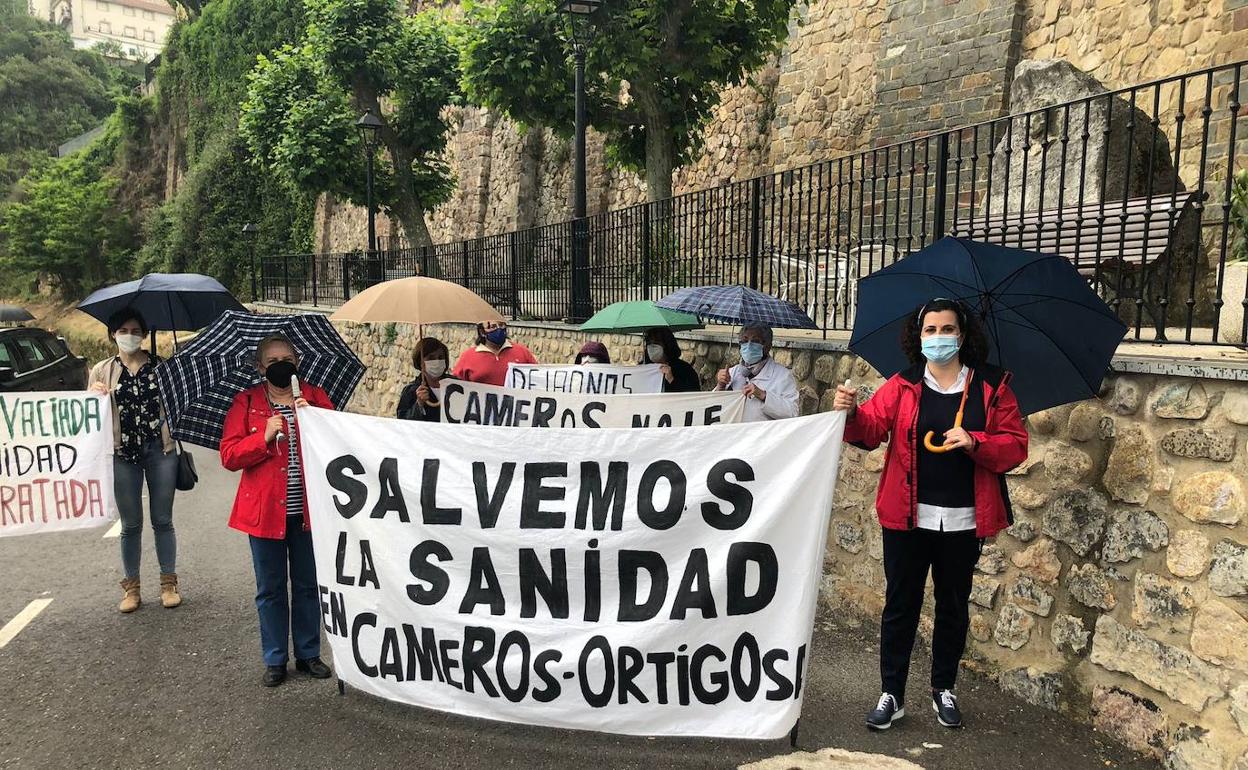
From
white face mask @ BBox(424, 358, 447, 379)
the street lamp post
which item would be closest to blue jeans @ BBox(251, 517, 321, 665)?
white face mask @ BBox(424, 358, 447, 379)

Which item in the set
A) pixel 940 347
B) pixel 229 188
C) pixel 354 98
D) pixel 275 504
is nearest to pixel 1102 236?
pixel 940 347

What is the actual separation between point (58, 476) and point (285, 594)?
7.37ft

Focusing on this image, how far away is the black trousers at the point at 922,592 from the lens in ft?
11.0

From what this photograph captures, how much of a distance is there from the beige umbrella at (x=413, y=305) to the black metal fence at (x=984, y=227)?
95.0 inches

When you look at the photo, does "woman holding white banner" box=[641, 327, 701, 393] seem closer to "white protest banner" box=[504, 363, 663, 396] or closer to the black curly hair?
"white protest banner" box=[504, 363, 663, 396]

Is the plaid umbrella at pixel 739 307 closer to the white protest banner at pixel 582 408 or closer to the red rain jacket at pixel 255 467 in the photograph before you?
the white protest banner at pixel 582 408

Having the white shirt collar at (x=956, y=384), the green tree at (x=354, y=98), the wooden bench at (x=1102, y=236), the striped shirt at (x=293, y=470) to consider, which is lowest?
the striped shirt at (x=293, y=470)

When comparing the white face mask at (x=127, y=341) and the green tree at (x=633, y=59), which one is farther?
the green tree at (x=633, y=59)

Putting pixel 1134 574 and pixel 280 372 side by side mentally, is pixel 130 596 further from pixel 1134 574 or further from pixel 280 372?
pixel 1134 574

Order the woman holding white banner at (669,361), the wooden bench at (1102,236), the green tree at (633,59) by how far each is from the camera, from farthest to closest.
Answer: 1. the green tree at (633,59)
2. the woman holding white banner at (669,361)
3. the wooden bench at (1102,236)

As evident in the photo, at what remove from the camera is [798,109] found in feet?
55.6

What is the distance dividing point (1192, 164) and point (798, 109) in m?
8.50

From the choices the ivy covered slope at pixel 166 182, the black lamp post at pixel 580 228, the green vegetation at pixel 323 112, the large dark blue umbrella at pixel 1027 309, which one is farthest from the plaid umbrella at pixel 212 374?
the ivy covered slope at pixel 166 182

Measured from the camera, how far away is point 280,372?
407 centimetres
